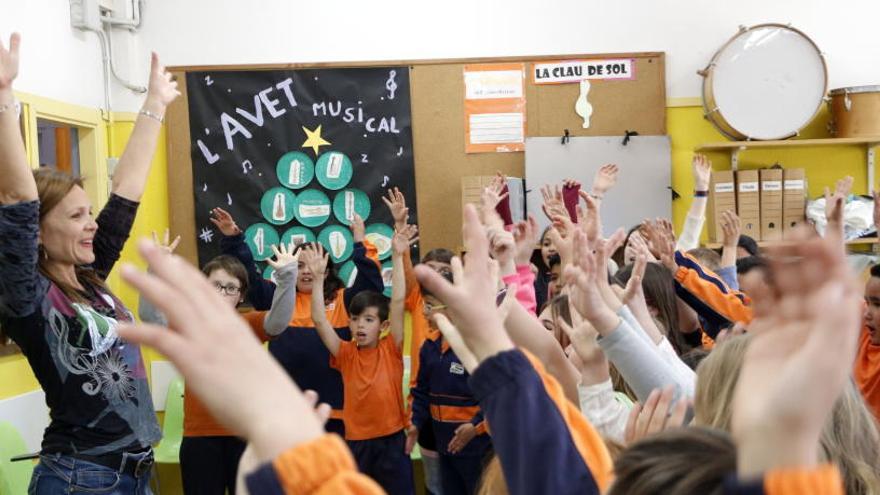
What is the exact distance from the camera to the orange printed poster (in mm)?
5312

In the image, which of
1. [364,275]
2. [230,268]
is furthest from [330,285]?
[230,268]

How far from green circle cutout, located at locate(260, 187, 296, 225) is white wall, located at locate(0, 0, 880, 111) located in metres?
0.80

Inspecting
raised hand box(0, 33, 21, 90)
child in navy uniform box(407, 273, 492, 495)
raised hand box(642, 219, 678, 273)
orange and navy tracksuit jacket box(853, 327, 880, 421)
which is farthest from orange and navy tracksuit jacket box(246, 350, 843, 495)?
child in navy uniform box(407, 273, 492, 495)

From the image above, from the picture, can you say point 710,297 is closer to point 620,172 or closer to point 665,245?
point 665,245

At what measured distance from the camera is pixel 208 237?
530 cm

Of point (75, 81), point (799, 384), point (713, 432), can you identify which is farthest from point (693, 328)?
point (75, 81)

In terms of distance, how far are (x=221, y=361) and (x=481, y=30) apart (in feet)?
16.4

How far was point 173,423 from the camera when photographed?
191 inches

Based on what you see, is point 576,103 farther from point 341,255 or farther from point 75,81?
point 75,81

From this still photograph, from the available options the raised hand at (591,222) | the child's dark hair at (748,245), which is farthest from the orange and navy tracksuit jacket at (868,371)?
the child's dark hair at (748,245)

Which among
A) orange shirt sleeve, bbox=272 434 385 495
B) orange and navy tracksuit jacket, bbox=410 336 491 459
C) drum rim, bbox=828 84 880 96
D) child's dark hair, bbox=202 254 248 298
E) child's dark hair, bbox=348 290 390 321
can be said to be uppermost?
drum rim, bbox=828 84 880 96

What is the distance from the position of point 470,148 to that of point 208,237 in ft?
5.46

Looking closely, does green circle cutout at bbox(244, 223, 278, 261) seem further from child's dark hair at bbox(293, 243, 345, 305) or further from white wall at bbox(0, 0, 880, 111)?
white wall at bbox(0, 0, 880, 111)

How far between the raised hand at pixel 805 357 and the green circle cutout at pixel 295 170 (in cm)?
493
